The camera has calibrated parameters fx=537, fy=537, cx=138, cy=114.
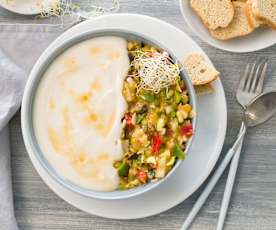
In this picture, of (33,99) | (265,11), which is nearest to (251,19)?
(265,11)

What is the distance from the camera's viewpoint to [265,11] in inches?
84.5

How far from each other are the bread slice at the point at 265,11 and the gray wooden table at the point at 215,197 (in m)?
0.18

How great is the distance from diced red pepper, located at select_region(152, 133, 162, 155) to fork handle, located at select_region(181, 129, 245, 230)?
1.18 feet

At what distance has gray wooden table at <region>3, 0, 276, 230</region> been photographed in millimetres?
2297

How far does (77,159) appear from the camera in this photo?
202cm

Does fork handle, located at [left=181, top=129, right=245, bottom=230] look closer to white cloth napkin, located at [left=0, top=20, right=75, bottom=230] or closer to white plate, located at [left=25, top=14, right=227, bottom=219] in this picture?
white plate, located at [left=25, top=14, right=227, bottom=219]

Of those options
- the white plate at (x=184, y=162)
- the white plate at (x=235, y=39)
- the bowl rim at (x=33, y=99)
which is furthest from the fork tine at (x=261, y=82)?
the bowl rim at (x=33, y=99)

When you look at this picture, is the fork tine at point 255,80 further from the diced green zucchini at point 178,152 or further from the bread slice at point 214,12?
the diced green zucchini at point 178,152

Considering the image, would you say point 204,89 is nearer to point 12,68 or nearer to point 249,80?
point 249,80

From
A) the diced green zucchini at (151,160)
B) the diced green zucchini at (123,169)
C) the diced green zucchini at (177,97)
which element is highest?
the diced green zucchini at (177,97)

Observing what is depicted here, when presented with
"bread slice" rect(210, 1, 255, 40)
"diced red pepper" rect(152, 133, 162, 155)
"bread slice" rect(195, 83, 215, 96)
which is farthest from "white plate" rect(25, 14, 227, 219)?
"diced red pepper" rect(152, 133, 162, 155)

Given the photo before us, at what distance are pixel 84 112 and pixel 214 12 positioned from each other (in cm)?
68

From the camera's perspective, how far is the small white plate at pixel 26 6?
Result: 7.47 feet

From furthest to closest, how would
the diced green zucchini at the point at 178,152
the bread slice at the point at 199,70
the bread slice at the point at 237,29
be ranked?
the bread slice at the point at 237,29
the bread slice at the point at 199,70
the diced green zucchini at the point at 178,152
